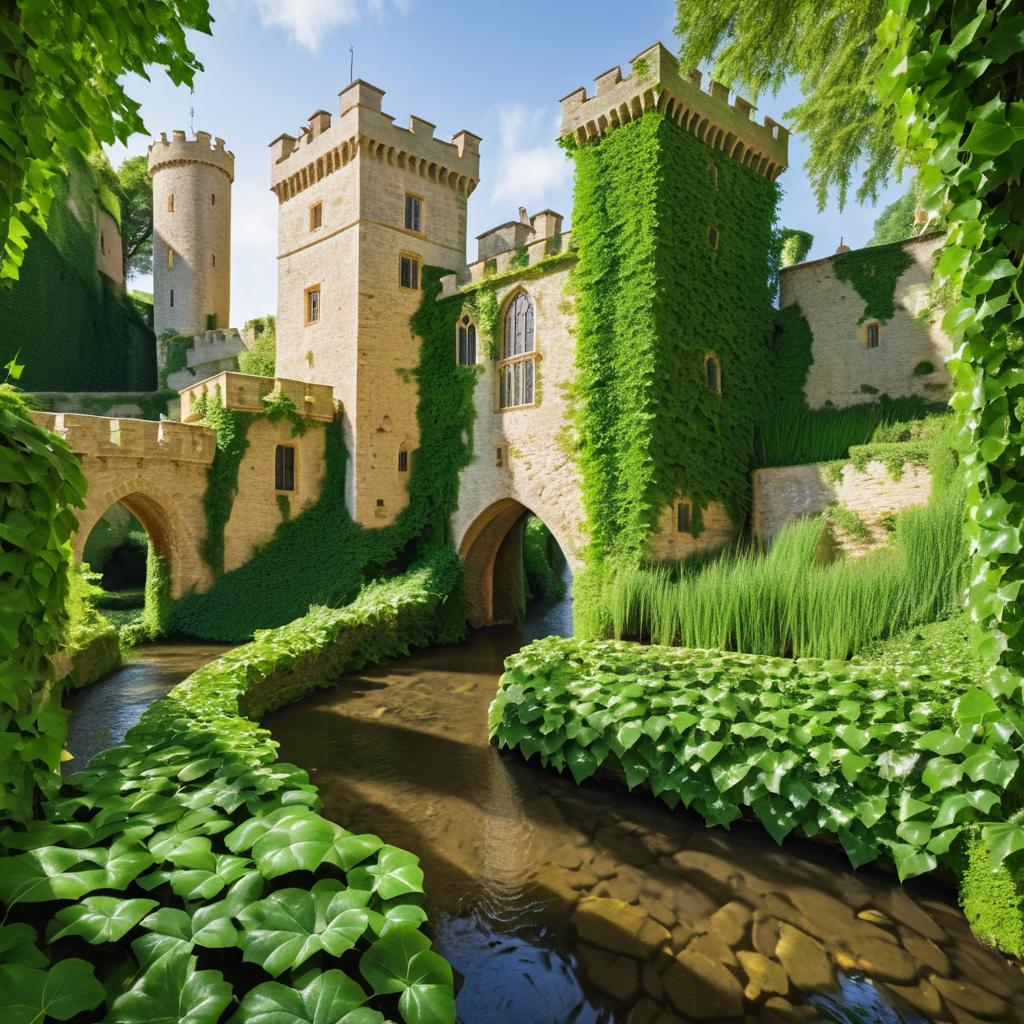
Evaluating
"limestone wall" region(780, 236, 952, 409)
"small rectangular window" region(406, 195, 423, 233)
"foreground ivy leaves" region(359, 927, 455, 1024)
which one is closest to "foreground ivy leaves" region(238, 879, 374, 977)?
"foreground ivy leaves" region(359, 927, 455, 1024)

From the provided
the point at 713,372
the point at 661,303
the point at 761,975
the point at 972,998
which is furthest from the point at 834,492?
the point at 761,975

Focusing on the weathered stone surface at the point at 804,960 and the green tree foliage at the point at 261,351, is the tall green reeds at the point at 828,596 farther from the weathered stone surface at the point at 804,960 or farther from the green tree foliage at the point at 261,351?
the green tree foliage at the point at 261,351

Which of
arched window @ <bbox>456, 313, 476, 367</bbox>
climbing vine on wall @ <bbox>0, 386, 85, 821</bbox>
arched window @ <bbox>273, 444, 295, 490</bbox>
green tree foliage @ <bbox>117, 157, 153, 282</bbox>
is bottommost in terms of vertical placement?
climbing vine on wall @ <bbox>0, 386, 85, 821</bbox>

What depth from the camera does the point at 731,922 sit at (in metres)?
4.71

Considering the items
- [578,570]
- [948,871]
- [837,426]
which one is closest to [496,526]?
[578,570]

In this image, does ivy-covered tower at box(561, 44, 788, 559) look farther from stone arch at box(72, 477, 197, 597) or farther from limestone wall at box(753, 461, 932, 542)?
stone arch at box(72, 477, 197, 597)

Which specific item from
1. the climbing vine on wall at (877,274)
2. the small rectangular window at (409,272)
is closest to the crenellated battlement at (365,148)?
the small rectangular window at (409,272)

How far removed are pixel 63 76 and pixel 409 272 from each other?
16246 mm

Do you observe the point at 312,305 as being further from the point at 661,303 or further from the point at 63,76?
the point at 63,76

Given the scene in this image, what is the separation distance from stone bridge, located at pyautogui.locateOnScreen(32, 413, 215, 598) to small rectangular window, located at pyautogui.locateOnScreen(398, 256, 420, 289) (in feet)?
22.9

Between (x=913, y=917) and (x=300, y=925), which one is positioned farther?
(x=913, y=917)

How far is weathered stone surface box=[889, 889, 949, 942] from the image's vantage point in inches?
177

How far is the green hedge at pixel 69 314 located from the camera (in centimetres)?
2570

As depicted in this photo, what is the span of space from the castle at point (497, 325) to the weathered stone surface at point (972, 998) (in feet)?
30.6
